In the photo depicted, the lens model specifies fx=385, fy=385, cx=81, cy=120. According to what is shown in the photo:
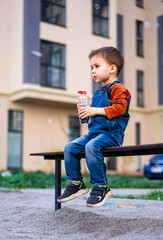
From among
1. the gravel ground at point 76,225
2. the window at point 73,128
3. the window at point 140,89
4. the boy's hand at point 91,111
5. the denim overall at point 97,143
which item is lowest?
the gravel ground at point 76,225

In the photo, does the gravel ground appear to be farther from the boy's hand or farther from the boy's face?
the boy's face

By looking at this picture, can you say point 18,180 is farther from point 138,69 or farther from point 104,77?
point 138,69

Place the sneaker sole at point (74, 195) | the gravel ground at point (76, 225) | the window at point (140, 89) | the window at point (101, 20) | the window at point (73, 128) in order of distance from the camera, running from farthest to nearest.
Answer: the window at point (140, 89), the window at point (73, 128), the window at point (101, 20), the sneaker sole at point (74, 195), the gravel ground at point (76, 225)

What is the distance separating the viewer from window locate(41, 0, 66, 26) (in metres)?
13.8

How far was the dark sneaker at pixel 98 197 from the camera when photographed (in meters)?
2.75

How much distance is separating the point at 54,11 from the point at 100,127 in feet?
38.5

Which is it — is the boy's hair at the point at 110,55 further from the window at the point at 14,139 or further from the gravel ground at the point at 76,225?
the window at the point at 14,139

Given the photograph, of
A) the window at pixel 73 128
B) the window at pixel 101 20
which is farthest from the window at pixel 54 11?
the window at pixel 73 128

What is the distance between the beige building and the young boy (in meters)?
9.50

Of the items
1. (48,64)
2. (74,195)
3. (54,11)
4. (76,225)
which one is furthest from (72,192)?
(54,11)

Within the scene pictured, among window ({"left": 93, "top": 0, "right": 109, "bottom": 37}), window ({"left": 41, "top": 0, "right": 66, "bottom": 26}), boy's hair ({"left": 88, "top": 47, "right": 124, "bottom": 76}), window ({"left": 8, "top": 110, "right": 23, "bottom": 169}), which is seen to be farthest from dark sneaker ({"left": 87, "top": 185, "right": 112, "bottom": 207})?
window ({"left": 93, "top": 0, "right": 109, "bottom": 37})

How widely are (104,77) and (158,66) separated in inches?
Result: 582

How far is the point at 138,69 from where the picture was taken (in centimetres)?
1734

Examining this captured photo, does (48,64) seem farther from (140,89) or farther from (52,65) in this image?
(140,89)
